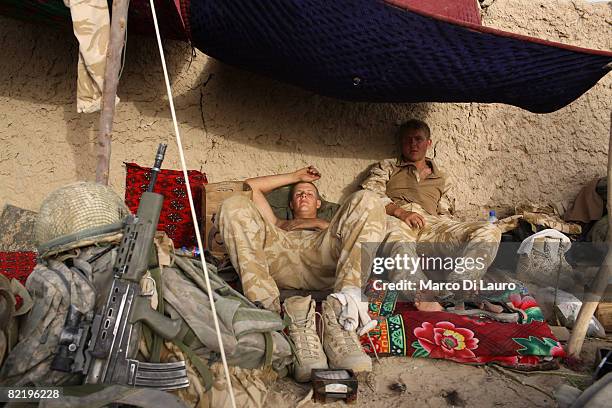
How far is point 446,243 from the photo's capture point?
125 inches

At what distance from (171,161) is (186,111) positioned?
38cm

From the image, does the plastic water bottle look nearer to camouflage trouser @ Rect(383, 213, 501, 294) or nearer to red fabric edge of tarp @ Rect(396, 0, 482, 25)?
camouflage trouser @ Rect(383, 213, 501, 294)

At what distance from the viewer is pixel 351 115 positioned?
3.91 metres

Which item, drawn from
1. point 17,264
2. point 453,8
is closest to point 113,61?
point 17,264

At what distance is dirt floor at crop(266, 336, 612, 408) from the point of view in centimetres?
197

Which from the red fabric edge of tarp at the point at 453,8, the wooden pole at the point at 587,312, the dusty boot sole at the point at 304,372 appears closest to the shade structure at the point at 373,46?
the red fabric edge of tarp at the point at 453,8

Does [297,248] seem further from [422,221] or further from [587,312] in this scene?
[587,312]

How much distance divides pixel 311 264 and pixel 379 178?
1188 mm

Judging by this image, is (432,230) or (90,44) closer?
(90,44)

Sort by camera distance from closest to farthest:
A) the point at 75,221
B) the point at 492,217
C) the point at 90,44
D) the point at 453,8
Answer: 1. the point at 75,221
2. the point at 90,44
3. the point at 453,8
4. the point at 492,217

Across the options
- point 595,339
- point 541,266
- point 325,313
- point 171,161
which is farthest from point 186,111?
point 595,339

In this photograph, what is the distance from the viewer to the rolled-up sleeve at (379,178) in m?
3.63

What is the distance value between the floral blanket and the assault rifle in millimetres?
1109

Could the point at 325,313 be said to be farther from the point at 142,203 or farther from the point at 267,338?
the point at 142,203
